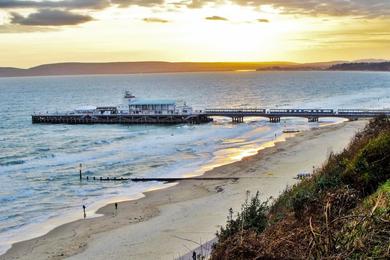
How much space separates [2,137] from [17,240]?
51.5 meters

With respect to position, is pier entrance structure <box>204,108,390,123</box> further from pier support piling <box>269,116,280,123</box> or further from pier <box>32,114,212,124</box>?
pier <box>32,114,212,124</box>

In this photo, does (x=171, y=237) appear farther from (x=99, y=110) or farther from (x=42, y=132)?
(x=99, y=110)

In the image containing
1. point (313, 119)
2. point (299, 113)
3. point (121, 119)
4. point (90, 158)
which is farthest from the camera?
point (121, 119)

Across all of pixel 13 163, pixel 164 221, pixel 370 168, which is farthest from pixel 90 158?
pixel 370 168

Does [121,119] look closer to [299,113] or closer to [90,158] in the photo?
[299,113]

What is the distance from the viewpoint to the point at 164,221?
27.2 m

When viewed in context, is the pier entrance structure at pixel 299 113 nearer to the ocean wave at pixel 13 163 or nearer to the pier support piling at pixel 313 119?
the pier support piling at pixel 313 119

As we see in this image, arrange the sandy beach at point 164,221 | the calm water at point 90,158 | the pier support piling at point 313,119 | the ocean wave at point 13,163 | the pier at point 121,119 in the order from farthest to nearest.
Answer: the pier at point 121,119 < the pier support piling at point 313,119 < the ocean wave at point 13,163 < the calm water at point 90,158 < the sandy beach at point 164,221

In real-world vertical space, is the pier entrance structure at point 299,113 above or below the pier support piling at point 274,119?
above

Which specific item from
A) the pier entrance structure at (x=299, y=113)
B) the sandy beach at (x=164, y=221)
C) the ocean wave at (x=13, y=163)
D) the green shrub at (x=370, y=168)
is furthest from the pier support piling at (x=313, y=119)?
the green shrub at (x=370, y=168)

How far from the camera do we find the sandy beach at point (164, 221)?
74.8 ft

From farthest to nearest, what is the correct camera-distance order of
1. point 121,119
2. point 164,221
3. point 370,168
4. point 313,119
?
point 121,119 < point 313,119 < point 164,221 < point 370,168

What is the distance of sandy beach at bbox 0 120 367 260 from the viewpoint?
22797 millimetres

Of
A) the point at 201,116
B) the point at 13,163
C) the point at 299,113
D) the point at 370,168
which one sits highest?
the point at 370,168
